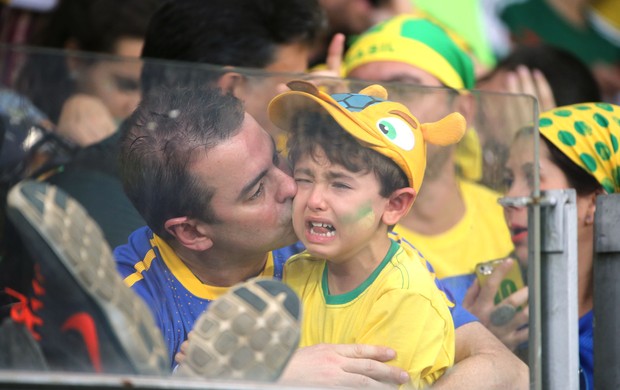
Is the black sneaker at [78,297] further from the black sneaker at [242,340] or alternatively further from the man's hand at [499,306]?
the man's hand at [499,306]

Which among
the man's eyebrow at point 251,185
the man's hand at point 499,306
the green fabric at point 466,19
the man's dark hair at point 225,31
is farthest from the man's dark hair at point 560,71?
the man's eyebrow at point 251,185

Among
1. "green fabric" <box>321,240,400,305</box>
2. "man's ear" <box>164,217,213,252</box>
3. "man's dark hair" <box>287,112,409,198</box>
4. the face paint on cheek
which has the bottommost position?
"green fabric" <box>321,240,400,305</box>

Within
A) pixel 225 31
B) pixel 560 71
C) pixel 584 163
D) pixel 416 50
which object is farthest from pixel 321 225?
pixel 560 71

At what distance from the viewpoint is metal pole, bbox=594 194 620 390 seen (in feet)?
6.90

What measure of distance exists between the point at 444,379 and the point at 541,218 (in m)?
0.36

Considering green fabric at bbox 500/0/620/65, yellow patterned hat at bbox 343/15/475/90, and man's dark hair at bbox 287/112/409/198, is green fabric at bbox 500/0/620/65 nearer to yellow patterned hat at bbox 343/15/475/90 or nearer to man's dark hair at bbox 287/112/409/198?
yellow patterned hat at bbox 343/15/475/90

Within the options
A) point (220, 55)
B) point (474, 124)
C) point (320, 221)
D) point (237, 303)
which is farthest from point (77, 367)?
point (220, 55)

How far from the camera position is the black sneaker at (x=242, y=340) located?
61.9 inches

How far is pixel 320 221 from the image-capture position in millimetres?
1736

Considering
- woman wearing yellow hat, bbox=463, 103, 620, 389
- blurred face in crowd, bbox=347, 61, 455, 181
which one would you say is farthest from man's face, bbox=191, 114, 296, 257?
woman wearing yellow hat, bbox=463, 103, 620, 389

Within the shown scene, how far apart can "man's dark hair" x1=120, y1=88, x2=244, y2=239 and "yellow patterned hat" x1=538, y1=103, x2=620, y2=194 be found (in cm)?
111

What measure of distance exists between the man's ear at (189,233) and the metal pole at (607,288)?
2.80 ft

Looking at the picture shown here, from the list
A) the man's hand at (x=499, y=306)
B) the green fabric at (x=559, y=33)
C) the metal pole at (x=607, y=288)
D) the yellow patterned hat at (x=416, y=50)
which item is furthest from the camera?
the green fabric at (x=559, y=33)

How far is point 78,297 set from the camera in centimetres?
157
